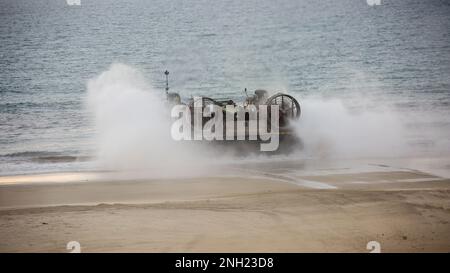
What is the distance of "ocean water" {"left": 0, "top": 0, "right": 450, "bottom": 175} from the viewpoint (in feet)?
81.1

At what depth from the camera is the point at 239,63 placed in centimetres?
6675

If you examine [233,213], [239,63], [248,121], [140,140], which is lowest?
[233,213]

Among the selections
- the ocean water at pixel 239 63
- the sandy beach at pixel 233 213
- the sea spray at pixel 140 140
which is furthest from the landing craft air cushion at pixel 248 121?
the sandy beach at pixel 233 213

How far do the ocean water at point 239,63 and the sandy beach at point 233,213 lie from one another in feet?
15.2

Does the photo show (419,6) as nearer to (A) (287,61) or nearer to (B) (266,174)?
(A) (287,61)

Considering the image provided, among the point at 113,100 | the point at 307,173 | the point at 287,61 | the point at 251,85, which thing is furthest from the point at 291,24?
the point at 307,173

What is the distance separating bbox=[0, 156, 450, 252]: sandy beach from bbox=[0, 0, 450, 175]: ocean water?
4.64 metres

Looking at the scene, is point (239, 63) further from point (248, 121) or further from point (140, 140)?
point (140, 140)

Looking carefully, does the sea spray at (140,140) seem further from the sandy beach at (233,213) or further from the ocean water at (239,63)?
the sandy beach at (233,213)

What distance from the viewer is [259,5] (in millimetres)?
101438

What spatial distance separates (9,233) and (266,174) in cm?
827

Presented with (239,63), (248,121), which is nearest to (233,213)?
(248,121)

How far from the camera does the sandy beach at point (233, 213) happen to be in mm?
10625

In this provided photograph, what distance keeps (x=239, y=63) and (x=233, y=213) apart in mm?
55069
